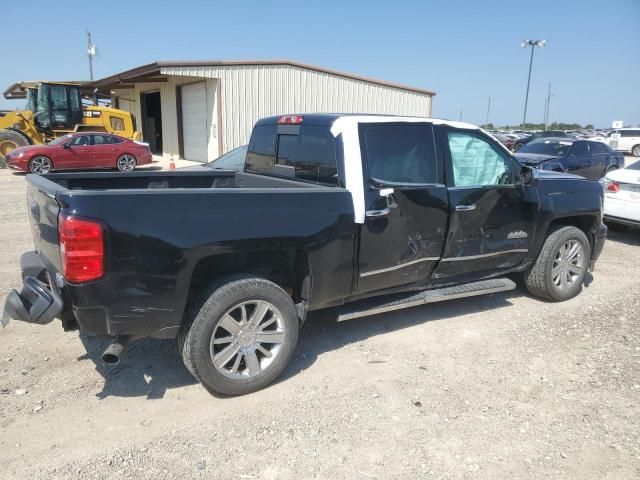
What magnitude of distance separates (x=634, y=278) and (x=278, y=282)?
5.09 m

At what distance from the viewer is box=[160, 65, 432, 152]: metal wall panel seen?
1969 cm

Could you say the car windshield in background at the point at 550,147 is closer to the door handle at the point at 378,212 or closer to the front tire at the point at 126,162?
the door handle at the point at 378,212

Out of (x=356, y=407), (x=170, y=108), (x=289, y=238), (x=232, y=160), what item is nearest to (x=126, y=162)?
(x=170, y=108)

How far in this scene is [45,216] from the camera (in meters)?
3.13

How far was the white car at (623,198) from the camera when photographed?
8047 millimetres

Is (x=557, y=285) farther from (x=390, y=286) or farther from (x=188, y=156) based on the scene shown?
(x=188, y=156)

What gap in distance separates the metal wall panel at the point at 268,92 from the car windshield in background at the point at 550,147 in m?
10.1

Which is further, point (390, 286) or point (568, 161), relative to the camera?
point (568, 161)

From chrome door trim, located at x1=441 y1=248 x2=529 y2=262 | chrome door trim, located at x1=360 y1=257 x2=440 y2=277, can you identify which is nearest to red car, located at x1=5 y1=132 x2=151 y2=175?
chrome door trim, located at x1=360 y1=257 x2=440 y2=277

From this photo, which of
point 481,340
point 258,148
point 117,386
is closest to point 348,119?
point 258,148

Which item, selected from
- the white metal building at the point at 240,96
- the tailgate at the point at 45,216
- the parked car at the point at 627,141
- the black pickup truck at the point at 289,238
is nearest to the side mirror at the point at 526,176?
the black pickup truck at the point at 289,238

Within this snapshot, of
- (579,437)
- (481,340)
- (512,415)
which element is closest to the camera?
(579,437)

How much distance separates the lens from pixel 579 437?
3057 mm

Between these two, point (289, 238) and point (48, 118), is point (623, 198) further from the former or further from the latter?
point (48, 118)
